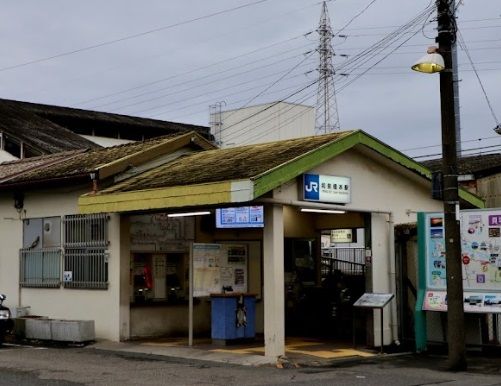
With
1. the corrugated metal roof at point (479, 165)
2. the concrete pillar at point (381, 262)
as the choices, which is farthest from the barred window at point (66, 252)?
the corrugated metal roof at point (479, 165)

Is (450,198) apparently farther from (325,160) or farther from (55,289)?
(55,289)

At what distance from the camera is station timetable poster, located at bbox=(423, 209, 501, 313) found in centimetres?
1398

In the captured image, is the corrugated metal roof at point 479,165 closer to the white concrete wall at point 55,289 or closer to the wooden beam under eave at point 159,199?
the white concrete wall at point 55,289

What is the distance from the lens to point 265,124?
4700 cm

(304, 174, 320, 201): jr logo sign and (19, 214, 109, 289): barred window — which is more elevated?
(304, 174, 320, 201): jr logo sign

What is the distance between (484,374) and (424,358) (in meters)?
2.21

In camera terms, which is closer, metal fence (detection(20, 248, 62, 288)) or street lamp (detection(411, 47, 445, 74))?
street lamp (detection(411, 47, 445, 74))

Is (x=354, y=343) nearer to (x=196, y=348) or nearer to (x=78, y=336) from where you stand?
(x=196, y=348)

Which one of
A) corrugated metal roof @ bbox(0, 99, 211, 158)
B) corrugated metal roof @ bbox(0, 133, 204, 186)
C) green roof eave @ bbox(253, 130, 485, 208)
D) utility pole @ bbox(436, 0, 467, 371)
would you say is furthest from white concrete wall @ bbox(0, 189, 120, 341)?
corrugated metal roof @ bbox(0, 99, 211, 158)

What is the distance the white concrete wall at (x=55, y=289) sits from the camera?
54.4 ft

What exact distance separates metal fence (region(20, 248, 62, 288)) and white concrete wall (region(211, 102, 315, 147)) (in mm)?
28424

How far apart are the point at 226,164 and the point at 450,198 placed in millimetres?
4605

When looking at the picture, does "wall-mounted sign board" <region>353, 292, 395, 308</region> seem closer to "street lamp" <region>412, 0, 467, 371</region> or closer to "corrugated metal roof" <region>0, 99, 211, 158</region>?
"street lamp" <region>412, 0, 467, 371</region>

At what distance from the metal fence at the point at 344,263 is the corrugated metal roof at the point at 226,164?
19.2 feet
